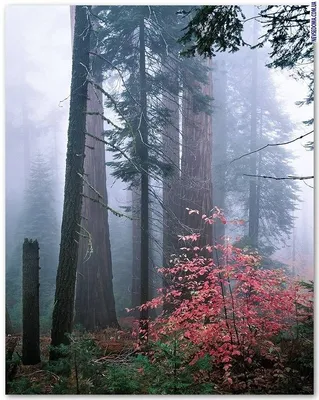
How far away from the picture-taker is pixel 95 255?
477 cm

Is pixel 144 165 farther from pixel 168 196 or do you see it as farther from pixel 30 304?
pixel 30 304

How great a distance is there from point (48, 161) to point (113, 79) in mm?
1392

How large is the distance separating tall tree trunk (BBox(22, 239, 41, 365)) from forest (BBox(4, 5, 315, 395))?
1 cm

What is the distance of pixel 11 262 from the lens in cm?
368

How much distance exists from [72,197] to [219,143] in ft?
6.81

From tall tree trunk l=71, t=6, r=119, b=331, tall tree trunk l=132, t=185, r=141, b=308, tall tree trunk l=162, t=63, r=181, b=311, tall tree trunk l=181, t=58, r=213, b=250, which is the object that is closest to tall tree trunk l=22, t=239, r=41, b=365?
tall tree trunk l=71, t=6, r=119, b=331

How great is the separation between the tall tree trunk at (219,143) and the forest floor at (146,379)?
141 centimetres

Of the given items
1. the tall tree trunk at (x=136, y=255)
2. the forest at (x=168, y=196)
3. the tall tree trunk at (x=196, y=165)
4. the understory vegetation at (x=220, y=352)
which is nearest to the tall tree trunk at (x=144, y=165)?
the forest at (x=168, y=196)

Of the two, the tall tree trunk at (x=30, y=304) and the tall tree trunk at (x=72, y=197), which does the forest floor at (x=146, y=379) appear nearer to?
the tall tree trunk at (x=30, y=304)

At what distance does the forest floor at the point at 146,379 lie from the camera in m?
3.07

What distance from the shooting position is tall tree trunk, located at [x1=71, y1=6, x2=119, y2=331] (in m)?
4.36

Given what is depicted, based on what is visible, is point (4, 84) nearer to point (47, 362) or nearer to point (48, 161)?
point (48, 161)

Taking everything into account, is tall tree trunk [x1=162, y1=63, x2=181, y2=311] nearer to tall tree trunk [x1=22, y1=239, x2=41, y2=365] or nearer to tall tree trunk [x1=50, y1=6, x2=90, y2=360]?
tall tree trunk [x1=50, y1=6, x2=90, y2=360]

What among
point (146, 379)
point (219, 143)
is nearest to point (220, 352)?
point (146, 379)
